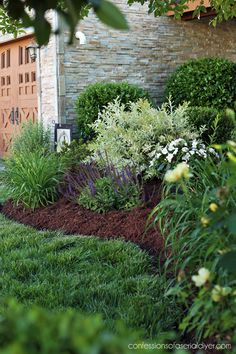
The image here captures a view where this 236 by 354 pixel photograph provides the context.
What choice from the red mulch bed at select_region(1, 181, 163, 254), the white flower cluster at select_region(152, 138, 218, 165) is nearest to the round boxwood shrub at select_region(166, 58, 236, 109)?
the white flower cluster at select_region(152, 138, 218, 165)

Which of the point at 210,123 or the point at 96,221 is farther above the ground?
the point at 210,123

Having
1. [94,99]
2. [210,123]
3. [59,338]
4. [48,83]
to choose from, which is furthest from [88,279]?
[48,83]

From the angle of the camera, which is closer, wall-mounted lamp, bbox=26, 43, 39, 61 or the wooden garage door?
wall-mounted lamp, bbox=26, 43, 39, 61

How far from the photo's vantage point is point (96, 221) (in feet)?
18.8

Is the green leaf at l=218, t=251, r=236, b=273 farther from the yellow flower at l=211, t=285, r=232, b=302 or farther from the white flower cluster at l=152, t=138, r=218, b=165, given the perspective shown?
the white flower cluster at l=152, t=138, r=218, b=165

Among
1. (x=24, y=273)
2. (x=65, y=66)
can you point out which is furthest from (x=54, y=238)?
(x=65, y=66)

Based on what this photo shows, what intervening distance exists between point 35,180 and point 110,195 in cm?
127

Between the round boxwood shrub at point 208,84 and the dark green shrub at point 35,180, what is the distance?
185 inches

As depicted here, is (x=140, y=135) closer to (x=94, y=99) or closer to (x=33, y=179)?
(x=33, y=179)

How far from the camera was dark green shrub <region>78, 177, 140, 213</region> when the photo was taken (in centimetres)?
586

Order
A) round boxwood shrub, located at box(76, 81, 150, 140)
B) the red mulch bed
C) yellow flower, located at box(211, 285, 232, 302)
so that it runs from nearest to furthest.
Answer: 1. yellow flower, located at box(211, 285, 232, 302)
2. the red mulch bed
3. round boxwood shrub, located at box(76, 81, 150, 140)

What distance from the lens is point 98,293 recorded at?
3.78m

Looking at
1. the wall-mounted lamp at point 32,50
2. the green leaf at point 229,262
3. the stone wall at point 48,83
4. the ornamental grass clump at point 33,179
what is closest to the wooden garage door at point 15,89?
the wall-mounted lamp at point 32,50

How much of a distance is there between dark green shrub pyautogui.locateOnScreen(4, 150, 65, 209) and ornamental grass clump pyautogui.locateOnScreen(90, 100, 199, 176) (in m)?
0.59
